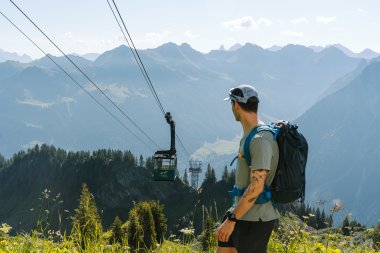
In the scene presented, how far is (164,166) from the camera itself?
28594 millimetres

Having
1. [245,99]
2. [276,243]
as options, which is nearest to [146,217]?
[276,243]

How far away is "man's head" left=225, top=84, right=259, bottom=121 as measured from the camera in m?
5.58

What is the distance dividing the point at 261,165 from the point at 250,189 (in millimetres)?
315

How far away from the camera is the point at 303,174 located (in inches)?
212

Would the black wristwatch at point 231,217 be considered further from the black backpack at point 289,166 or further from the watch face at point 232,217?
the black backpack at point 289,166

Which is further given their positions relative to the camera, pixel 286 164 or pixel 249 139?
pixel 249 139

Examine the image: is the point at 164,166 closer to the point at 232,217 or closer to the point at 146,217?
the point at 146,217

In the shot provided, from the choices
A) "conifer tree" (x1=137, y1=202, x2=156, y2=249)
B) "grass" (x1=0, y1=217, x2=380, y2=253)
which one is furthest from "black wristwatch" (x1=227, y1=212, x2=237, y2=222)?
"conifer tree" (x1=137, y1=202, x2=156, y2=249)

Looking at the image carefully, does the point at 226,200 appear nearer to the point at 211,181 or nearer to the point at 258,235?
the point at 211,181

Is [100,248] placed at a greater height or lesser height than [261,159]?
lesser

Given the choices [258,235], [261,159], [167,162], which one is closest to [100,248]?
[258,235]

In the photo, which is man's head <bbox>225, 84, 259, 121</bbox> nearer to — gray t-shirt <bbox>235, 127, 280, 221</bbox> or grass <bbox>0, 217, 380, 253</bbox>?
gray t-shirt <bbox>235, 127, 280, 221</bbox>

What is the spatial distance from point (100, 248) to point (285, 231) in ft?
9.63

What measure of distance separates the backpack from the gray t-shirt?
6 cm
